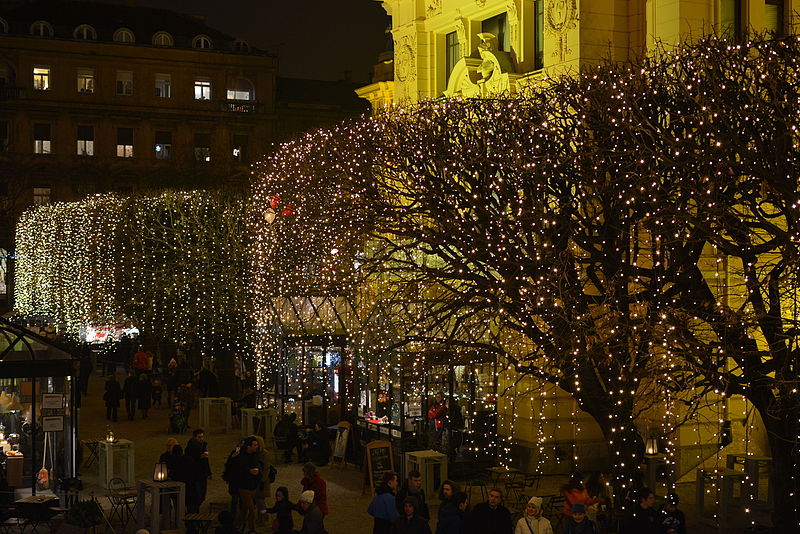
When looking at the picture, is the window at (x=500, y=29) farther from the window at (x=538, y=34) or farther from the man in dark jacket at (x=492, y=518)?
the man in dark jacket at (x=492, y=518)

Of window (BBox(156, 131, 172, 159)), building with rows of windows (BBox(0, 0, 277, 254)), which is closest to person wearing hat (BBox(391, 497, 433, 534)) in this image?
building with rows of windows (BBox(0, 0, 277, 254))

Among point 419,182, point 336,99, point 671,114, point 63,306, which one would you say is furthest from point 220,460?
point 336,99

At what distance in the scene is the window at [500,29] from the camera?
88.9 ft

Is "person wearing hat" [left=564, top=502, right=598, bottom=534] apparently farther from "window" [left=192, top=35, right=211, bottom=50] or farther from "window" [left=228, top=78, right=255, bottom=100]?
"window" [left=192, top=35, right=211, bottom=50]

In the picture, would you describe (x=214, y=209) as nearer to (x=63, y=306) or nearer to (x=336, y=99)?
(x=63, y=306)

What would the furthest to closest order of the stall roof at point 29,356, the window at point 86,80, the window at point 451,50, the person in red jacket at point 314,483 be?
1. the window at point 86,80
2. the window at point 451,50
3. the stall roof at point 29,356
4. the person in red jacket at point 314,483

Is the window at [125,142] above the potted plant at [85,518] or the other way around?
above

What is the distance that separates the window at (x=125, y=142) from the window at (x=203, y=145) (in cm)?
408

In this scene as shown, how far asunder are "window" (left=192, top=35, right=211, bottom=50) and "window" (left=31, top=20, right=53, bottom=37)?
891cm

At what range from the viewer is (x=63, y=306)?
4734cm

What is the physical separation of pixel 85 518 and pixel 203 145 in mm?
56268

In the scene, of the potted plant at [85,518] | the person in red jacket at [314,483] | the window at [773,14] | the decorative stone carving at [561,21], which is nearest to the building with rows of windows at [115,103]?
the decorative stone carving at [561,21]

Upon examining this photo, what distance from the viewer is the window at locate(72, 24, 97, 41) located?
70438 millimetres

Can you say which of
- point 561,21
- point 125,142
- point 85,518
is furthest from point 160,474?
point 125,142
